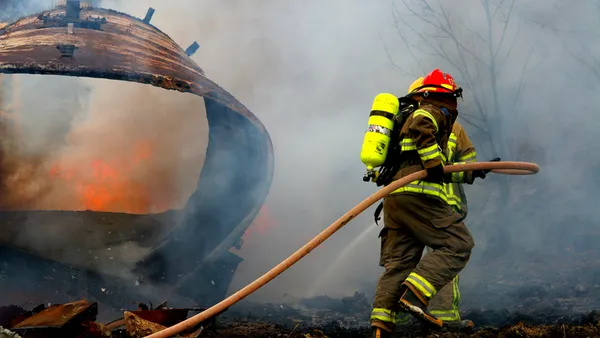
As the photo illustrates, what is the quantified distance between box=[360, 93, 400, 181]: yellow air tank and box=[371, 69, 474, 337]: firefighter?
0.32 ft

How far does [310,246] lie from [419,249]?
82 cm

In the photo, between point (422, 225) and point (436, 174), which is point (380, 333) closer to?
point (422, 225)

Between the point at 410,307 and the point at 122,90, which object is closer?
the point at 410,307

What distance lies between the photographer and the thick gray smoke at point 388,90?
23.4 ft

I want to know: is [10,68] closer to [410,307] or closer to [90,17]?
[90,17]

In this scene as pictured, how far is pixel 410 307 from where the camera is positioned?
3215 millimetres

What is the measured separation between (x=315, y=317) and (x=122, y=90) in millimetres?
3261

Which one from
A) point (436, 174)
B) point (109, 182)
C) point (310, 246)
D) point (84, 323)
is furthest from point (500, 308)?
point (109, 182)

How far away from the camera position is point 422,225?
3467 millimetres

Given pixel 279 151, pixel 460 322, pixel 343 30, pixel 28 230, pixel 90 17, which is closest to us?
pixel 460 322

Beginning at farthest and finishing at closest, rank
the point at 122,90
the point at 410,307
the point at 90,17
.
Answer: the point at 122,90, the point at 90,17, the point at 410,307

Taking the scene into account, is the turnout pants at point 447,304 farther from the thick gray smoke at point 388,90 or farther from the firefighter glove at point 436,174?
the thick gray smoke at point 388,90

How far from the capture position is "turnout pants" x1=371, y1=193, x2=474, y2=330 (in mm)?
3318

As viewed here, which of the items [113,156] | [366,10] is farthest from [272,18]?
[113,156]
